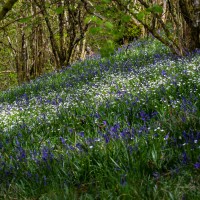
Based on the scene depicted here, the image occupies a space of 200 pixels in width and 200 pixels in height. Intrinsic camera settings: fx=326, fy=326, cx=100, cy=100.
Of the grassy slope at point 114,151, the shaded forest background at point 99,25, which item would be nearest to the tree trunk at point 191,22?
the shaded forest background at point 99,25

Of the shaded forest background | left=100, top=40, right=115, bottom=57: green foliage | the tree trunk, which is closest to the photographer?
left=100, top=40, right=115, bottom=57: green foliage

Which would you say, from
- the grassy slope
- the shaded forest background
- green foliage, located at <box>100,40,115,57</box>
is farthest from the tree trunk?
green foliage, located at <box>100,40,115,57</box>

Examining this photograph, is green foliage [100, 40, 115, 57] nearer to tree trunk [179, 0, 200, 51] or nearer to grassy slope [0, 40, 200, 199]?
grassy slope [0, 40, 200, 199]

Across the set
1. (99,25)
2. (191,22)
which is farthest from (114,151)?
(191,22)

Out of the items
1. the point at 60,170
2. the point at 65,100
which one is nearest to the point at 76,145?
the point at 60,170

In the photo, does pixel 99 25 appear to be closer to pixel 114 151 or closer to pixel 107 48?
pixel 107 48

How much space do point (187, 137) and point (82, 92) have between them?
15.5ft

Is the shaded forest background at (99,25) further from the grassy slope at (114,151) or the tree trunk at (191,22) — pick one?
the grassy slope at (114,151)

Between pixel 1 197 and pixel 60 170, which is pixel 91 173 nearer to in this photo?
pixel 60 170

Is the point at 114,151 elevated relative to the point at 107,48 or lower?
lower

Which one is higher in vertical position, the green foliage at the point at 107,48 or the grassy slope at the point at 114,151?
the green foliage at the point at 107,48

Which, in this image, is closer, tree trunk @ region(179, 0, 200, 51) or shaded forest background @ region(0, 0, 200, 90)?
shaded forest background @ region(0, 0, 200, 90)

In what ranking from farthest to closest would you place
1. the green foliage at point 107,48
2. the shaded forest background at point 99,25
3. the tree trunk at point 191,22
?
1. the tree trunk at point 191,22
2. the shaded forest background at point 99,25
3. the green foliage at point 107,48

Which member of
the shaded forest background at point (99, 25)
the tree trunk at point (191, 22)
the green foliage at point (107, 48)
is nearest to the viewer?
the green foliage at point (107, 48)
